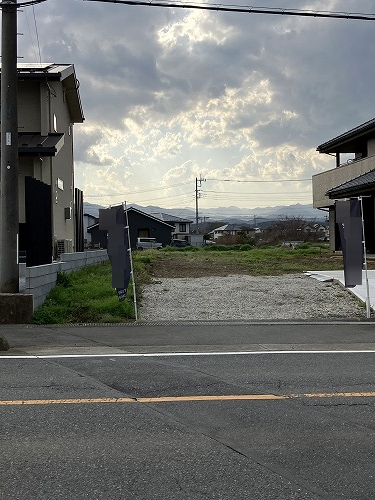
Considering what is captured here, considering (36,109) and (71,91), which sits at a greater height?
(71,91)

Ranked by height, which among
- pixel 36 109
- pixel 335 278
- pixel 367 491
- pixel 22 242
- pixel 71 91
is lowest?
pixel 367 491

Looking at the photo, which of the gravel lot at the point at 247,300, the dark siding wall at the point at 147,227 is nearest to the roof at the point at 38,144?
the gravel lot at the point at 247,300

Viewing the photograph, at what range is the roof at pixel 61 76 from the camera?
18.0 m

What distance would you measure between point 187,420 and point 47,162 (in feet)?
47.9

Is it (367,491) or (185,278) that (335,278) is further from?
(367,491)

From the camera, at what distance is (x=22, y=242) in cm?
1695

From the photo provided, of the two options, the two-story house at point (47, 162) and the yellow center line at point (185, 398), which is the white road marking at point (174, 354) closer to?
the yellow center line at point (185, 398)

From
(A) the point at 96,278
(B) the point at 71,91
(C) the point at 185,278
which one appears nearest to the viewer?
(A) the point at 96,278

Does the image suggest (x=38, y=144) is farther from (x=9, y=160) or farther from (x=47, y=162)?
(x=9, y=160)

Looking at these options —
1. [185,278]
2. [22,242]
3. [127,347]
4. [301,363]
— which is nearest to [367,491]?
[301,363]

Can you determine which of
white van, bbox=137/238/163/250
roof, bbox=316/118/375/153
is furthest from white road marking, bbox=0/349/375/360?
white van, bbox=137/238/163/250

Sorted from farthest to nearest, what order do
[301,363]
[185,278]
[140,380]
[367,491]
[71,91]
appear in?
1. [71,91]
2. [185,278]
3. [301,363]
4. [140,380]
5. [367,491]

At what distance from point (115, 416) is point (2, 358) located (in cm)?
301

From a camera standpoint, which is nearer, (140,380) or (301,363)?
(140,380)
